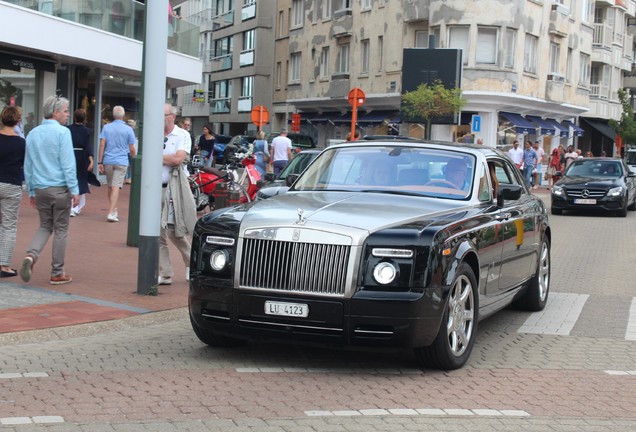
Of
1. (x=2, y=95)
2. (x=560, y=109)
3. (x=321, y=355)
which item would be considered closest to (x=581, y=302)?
(x=321, y=355)

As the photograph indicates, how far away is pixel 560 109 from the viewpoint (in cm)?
5081

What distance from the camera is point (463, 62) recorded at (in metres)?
43.5

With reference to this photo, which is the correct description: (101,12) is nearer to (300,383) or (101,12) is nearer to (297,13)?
(300,383)

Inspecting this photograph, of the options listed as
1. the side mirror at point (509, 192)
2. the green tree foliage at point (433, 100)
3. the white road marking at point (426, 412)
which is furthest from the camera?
the green tree foliage at point (433, 100)

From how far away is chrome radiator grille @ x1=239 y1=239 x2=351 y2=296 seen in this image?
665 cm

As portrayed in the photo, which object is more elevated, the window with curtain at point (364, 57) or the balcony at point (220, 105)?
the window with curtain at point (364, 57)

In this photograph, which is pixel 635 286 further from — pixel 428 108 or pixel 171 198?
pixel 428 108

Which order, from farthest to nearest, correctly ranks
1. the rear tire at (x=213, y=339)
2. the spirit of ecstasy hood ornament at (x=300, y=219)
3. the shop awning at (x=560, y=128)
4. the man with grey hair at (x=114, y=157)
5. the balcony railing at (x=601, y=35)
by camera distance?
the balcony railing at (x=601, y=35), the shop awning at (x=560, y=128), the man with grey hair at (x=114, y=157), the rear tire at (x=213, y=339), the spirit of ecstasy hood ornament at (x=300, y=219)

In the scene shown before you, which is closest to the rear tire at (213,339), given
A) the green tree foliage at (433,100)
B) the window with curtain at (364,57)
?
the green tree foliage at (433,100)

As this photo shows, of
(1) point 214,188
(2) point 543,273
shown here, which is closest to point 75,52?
(1) point 214,188

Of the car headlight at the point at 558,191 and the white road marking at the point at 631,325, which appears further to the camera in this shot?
the car headlight at the point at 558,191

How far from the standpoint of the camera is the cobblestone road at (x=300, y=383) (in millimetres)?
5660

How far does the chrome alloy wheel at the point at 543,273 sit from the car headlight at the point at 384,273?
3.91 meters

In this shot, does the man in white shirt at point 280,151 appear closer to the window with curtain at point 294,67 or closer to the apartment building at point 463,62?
the apartment building at point 463,62
